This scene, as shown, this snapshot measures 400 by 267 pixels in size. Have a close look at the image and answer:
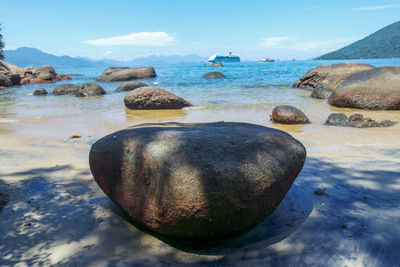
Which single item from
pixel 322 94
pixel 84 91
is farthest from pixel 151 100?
pixel 322 94

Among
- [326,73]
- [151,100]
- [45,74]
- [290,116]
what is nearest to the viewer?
[290,116]

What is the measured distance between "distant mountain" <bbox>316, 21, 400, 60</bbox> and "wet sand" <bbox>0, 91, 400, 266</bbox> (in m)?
144

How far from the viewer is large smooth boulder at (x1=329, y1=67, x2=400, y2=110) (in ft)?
29.6

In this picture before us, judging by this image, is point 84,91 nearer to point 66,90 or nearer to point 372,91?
point 66,90

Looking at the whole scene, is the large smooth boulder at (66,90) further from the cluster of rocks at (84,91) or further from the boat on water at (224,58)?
the boat on water at (224,58)

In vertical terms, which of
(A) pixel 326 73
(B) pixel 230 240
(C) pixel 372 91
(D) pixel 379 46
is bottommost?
(B) pixel 230 240

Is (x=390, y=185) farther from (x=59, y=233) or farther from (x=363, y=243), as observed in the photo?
(x=59, y=233)

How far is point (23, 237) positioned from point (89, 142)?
336 centimetres

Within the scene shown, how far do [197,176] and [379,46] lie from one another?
162m

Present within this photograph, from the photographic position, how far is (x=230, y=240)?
7.39 ft

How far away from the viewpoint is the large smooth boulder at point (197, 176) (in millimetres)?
2084

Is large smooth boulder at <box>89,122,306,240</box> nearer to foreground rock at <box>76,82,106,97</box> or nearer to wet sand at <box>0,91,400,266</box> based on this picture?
wet sand at <box>0,91,400,266</box>

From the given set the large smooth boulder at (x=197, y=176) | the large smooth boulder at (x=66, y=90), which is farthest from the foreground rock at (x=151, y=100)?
the large smooth boulder at (x=66, y=90)

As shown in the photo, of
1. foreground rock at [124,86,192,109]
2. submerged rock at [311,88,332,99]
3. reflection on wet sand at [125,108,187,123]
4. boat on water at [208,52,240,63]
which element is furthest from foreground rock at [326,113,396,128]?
boat on water at [208,52,240,63]
